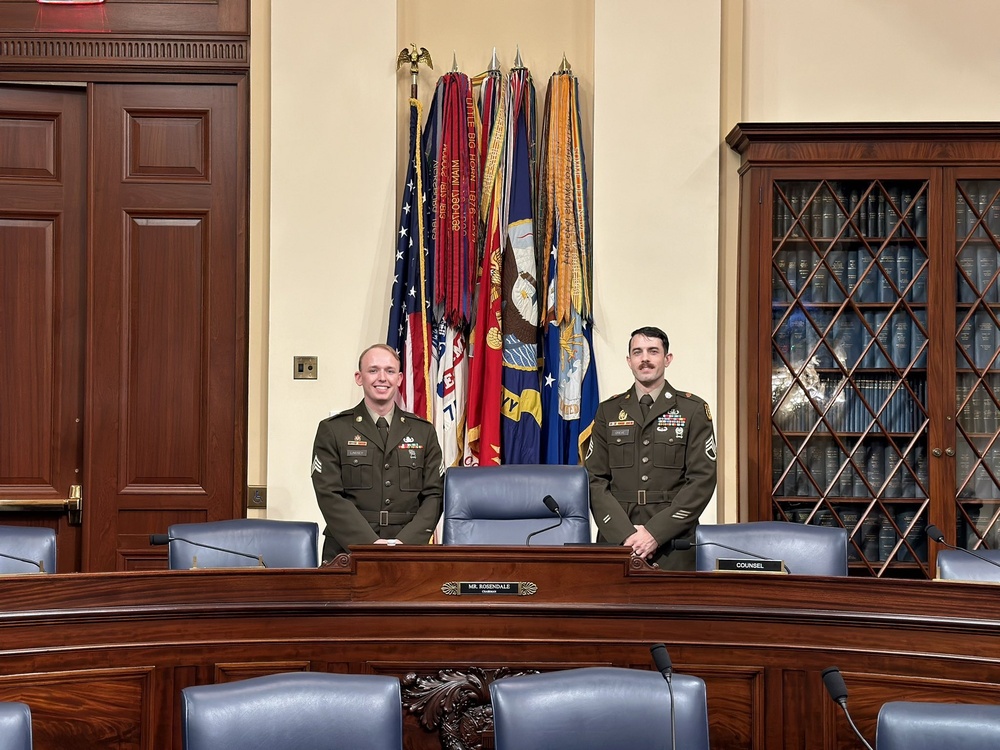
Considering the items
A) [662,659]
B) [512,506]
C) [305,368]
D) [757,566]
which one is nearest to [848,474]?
[512,506]

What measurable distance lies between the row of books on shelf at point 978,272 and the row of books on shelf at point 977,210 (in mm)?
69

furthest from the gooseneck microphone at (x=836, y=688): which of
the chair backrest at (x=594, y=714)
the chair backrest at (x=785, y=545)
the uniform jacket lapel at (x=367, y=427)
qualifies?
the uniform jacket lapel at (x=367, y=427)

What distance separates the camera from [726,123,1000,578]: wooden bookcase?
4555 mm

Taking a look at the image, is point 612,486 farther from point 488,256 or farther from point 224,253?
point 224,253

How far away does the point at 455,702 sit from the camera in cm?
246

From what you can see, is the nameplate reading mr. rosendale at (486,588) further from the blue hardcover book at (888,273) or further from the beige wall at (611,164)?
the blue hardcover book at (888,273)

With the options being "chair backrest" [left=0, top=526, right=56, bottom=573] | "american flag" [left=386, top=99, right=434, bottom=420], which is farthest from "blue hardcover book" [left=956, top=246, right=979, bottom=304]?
"chair backrest" [left=0, top=526, right=56, bottom=573]

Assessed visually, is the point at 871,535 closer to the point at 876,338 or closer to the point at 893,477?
the point at 893,477

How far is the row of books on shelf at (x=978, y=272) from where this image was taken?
459cm

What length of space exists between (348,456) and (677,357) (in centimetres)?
173

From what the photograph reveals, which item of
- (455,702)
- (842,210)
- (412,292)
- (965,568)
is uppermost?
(842,210)

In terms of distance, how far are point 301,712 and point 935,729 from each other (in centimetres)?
109

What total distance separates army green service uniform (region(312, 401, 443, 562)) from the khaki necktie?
2.63 feet

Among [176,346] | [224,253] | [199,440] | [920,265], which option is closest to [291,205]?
[224,253]
